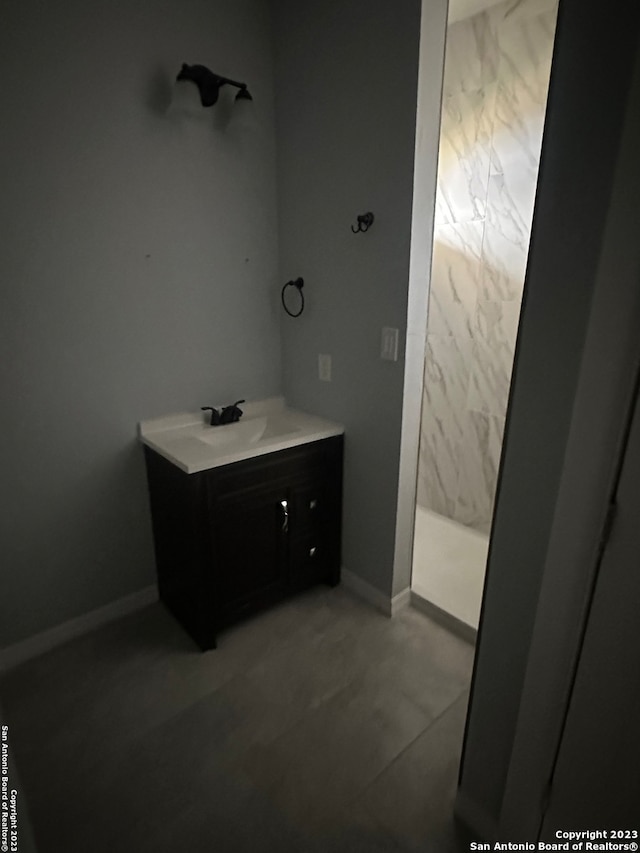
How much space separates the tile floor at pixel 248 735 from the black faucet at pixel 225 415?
93cm

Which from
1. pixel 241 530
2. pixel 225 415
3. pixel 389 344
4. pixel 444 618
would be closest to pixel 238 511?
pixel 241 530

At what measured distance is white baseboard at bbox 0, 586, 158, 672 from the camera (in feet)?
6.09

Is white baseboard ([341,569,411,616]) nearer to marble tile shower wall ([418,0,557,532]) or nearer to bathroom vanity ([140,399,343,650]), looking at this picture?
bathroom vanity ([140,399,343,650])

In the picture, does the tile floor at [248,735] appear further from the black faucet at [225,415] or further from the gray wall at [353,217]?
the black faucet at [225,415]

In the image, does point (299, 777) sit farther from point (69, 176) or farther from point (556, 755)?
point (69, 176)

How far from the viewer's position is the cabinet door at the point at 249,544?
1831mm

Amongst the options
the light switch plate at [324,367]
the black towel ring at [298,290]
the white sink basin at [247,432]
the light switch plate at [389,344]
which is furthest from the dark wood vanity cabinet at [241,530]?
the black towel ring at [298,290]

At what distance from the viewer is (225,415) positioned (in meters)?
2.14

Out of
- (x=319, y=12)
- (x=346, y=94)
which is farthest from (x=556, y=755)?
(x=319, y=12)

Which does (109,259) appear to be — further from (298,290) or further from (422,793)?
(422,793)

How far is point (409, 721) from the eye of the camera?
1628mm

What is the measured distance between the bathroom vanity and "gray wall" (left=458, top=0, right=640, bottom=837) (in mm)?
1018

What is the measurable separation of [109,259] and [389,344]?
1158 millimetres

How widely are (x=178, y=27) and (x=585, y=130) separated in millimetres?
1709
